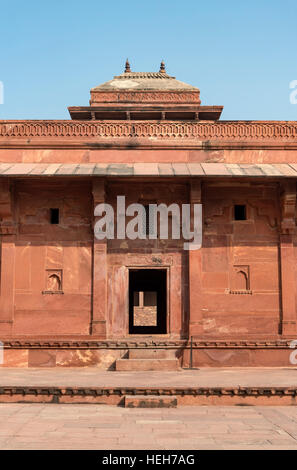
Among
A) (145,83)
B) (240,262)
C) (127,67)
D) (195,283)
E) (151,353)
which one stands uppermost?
(127,67)

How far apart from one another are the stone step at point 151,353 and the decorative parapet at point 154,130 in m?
6.07

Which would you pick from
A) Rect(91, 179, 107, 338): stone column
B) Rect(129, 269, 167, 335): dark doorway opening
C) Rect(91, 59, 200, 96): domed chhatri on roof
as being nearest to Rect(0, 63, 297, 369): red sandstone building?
Rect(91, 179, 107, 338): stone column

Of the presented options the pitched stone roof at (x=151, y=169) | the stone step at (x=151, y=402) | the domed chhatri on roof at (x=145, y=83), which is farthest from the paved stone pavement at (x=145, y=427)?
the domed chhatri on roof at (x=145, y=83)

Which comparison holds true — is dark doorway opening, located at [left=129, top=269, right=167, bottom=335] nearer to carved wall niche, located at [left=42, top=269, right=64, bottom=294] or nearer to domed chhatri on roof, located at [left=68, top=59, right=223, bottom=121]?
carved wall niche, located at [left=42, top=269, right=64, bottom=294]

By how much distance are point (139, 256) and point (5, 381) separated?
17.3ft

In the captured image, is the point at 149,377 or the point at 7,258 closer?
the point at 149,377

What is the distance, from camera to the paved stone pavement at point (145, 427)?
7434mm

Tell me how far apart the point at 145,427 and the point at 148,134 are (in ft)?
31.0

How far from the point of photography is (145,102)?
83.3 ft

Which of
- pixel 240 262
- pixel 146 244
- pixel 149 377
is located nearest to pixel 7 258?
pixel 146 244

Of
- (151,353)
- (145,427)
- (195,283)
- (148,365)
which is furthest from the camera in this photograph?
(195,283)

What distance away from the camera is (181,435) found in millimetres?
7898

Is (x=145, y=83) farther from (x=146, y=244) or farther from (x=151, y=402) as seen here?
(x=151, y=402)

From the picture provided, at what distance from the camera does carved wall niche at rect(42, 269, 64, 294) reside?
1495cm
